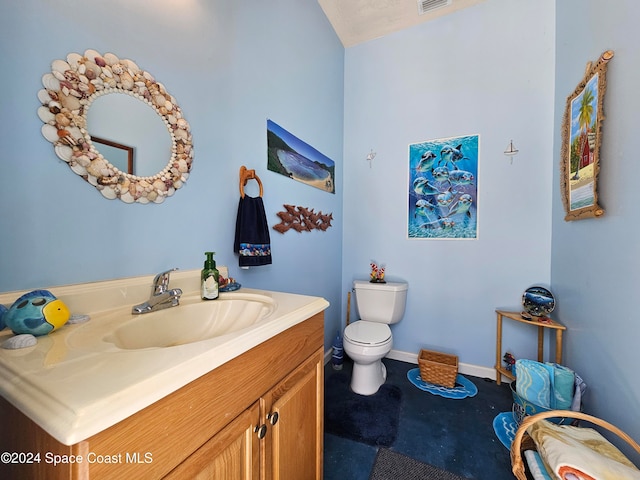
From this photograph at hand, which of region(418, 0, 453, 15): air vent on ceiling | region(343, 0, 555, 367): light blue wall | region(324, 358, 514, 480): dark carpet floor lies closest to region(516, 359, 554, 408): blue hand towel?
region(324, 358, 514, 480): dark carpet floor

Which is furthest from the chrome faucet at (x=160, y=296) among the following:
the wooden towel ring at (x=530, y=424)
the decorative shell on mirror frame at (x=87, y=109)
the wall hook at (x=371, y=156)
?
the wall hook at (x=371, y=156)

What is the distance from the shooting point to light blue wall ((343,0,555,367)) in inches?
69.1

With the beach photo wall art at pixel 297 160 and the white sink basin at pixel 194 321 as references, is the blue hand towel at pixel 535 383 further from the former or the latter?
the beach photo wall art at pixel 297 160

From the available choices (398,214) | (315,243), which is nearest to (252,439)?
(315,243)

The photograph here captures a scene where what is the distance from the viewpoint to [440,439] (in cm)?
130

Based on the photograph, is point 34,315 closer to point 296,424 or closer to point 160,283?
point 160,283

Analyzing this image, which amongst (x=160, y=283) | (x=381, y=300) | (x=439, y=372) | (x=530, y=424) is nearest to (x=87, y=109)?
(x=160, y=283)

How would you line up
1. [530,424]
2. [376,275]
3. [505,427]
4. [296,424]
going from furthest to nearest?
1. [376,275]
2. [505,427]
3. [530,424]
4. [296,424]

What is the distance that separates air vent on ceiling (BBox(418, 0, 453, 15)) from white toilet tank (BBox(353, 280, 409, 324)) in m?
2.18

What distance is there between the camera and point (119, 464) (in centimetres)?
35

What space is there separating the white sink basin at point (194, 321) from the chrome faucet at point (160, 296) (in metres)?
0.02

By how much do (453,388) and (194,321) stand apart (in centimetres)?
184

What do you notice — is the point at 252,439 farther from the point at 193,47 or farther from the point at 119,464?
the point at 193,47

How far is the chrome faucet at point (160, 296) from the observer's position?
758mm
